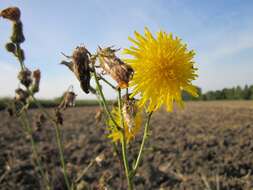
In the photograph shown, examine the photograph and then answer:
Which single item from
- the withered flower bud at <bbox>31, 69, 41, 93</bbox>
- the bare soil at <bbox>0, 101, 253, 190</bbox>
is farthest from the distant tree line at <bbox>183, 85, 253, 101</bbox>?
the withered flower bud at <bbox>31, 69, 41, 93</bbox>

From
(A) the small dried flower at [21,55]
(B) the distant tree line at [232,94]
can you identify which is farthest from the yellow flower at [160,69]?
(B) the distant tree line at [232,94]

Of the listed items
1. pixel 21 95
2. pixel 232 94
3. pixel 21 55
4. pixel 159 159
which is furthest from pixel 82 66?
pixel 232 94

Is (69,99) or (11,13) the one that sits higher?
(11,13)

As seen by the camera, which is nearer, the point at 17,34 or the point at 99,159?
the point at 17,34

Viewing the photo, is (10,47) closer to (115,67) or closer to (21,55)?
(21,55)

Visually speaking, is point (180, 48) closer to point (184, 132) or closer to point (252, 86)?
point (184, 132)

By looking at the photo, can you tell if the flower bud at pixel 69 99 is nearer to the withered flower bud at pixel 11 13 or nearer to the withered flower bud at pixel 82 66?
the withered flower bud at pixel 11 13

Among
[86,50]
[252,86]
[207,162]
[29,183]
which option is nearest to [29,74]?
[86,50]
